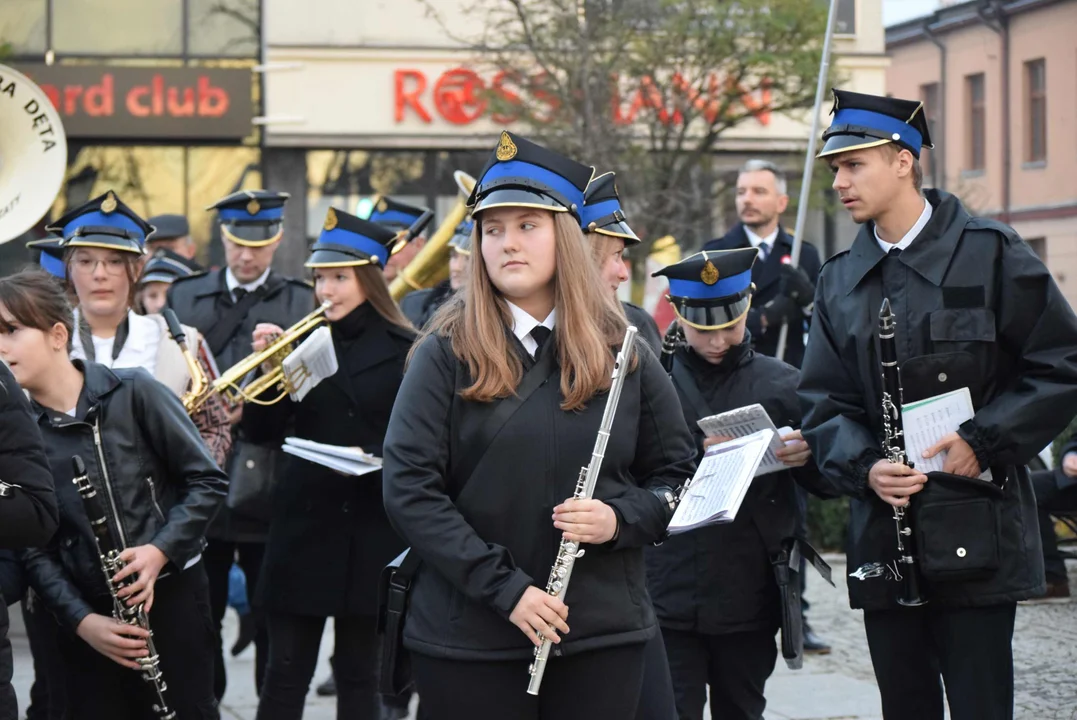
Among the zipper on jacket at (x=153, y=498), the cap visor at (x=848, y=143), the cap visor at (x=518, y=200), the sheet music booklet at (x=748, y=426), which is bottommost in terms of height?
the zipper on jacket at (x=153, y=498)

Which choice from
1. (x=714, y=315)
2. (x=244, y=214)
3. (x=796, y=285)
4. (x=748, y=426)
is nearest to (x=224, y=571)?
(x=244, y=214)

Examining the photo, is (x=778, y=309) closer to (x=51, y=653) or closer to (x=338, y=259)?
(x=338, y=259)

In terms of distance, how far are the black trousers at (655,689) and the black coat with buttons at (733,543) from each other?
0.86 m

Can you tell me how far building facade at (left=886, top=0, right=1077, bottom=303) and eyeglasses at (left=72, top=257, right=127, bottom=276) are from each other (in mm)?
8276

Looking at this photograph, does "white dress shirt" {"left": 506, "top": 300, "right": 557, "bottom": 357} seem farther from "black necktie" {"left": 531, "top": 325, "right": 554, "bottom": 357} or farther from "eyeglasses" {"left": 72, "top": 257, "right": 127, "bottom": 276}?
"eyeglasses" {"left": 72, "top": 257, "right": 127, "bottom": 276}

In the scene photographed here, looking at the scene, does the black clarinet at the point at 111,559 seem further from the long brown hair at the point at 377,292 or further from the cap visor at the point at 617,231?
the cap visor at the point at 617,231

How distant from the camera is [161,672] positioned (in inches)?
193

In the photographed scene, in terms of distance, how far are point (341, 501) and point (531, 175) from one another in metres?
2.46

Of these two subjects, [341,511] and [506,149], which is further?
[341,511]

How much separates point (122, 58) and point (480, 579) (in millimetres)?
17669

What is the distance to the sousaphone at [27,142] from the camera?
7250 millimetres

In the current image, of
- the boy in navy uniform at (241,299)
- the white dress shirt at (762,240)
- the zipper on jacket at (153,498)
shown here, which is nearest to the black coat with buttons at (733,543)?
the zipper on jacket at (153,498)

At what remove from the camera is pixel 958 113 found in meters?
29.8

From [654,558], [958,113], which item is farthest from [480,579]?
[958,113]
